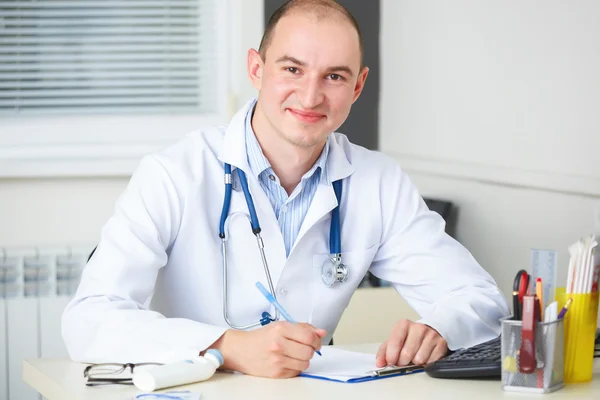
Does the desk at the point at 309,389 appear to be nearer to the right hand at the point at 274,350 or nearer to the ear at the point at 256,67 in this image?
the right hand at the point at 274,350

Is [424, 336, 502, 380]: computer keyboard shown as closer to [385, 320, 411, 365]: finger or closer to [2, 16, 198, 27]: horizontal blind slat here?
[385, 320, 411, 365]: finger

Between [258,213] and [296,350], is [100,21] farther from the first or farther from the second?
[296,350]

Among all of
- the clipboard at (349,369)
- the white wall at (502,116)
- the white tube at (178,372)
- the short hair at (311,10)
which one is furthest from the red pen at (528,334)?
the white wall at (502,116)

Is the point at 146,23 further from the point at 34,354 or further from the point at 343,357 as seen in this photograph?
the point at 343,357

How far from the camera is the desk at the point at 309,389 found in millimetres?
1385

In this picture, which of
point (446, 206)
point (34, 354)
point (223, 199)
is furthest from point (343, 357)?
point (34, 354)

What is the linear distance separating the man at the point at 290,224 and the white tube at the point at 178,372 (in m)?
0.23

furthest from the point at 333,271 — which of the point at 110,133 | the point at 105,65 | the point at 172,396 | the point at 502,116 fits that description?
the point at 105,65

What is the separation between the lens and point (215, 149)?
6.40 feet

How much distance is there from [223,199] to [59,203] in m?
1.48

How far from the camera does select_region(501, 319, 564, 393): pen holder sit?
1.40 m

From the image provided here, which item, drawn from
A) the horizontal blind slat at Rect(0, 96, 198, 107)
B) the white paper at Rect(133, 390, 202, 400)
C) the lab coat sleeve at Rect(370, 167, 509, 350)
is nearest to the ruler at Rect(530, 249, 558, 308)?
the lab coat sleeve at Rect(370, 167, 509, 350)

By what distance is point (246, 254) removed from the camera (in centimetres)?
185

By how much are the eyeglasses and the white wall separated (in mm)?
1266
